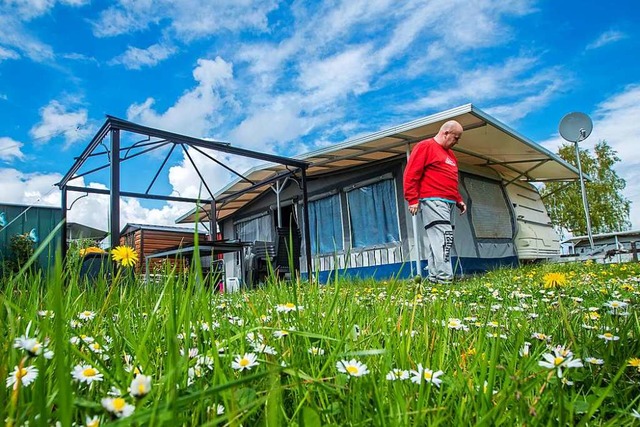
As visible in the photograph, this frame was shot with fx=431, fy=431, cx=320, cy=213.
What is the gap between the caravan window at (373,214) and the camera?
27.8 ft

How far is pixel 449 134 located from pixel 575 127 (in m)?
6.87

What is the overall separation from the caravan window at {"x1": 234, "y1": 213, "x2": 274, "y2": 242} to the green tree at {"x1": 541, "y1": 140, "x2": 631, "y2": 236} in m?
14.6

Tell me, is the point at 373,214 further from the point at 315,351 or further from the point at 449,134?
the point at 315,351

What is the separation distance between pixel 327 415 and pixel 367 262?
27.3 ft

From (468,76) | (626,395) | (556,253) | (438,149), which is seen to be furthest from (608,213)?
(626,395)

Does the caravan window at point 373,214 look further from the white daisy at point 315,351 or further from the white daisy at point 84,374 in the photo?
the white daisy at point 84,374

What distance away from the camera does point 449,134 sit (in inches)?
181

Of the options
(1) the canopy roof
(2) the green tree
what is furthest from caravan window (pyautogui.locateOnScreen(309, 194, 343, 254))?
(2) the green tree

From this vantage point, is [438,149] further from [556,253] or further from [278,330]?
[556,253]

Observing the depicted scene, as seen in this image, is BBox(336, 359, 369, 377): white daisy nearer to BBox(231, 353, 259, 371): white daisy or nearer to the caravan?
BBox(231, 353, 259, 371): white daisy

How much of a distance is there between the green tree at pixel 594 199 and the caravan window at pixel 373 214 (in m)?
14.5

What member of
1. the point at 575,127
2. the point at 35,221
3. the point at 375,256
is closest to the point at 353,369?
the point at 375,256

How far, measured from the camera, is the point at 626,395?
2.67ft

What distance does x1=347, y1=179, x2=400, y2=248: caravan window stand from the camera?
8.47m
